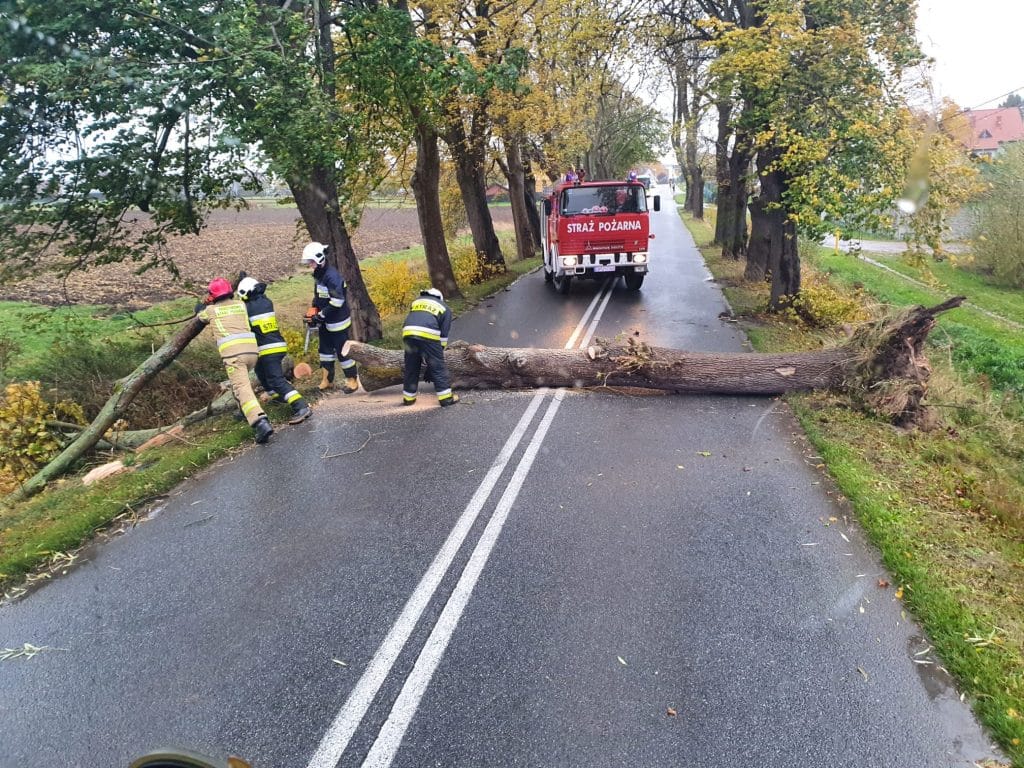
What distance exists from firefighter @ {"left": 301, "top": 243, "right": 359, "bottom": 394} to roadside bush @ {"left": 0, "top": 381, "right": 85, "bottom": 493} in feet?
10.7

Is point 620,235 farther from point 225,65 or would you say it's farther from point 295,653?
point 295,653

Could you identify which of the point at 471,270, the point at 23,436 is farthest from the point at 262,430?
the point at 471,270

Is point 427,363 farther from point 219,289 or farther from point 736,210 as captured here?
point 736,210

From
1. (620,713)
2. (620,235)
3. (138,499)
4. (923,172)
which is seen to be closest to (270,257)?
(620,235)

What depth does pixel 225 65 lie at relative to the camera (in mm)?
6730

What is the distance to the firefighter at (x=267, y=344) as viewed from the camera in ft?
22.6

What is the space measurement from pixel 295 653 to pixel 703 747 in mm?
2203

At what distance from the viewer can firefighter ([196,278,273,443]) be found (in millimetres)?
6531

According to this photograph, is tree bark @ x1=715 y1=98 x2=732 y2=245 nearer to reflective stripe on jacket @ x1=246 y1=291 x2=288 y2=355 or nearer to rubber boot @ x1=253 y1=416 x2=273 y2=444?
reflective stripe on jacket @ x1=246 y1=291 x2=288 y2=355

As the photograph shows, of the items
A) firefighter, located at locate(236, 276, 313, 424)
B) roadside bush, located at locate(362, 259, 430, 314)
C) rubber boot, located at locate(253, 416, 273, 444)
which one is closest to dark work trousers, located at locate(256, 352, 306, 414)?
firefighter, located at locate(236, 276, 313, 424)

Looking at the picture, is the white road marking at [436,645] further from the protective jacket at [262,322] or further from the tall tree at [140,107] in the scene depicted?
the tall tree at [140,107]

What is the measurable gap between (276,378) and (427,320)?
1883 millimetres

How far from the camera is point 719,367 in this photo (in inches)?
299

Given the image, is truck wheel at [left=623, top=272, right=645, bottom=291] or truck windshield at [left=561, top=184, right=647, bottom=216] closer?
truck windshield at [left=561, top=184, right=647, bottom=216]
